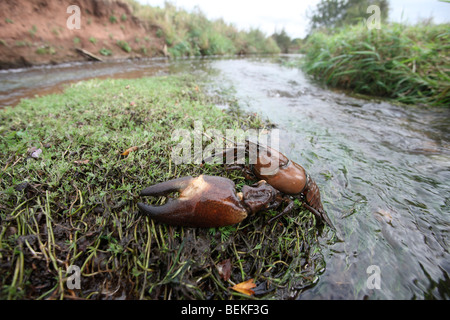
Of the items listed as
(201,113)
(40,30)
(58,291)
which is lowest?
(58,291)

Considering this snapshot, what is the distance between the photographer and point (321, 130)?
3662 millimetres

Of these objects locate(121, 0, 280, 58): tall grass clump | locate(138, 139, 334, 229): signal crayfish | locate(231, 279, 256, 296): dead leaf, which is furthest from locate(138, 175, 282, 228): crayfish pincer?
locate(121, 0, 280, 58): tall grass clump

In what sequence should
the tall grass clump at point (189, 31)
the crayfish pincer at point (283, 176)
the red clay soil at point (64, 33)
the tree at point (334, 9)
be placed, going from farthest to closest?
1. the tree at point (334, 9)
2. the tall grass clump at point (189, 31)
3. the red clay soil at point (64, 33)
4. the crayfish pincer at point (283, 176)

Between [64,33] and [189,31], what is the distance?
A: 1085 centimetres

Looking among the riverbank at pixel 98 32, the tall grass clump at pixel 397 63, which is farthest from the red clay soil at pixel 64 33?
the tall grass clump at pixel 397 63

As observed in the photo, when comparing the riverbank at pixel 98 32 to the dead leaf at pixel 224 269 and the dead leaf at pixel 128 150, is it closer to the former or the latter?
the dead leaf at pixel 128 150

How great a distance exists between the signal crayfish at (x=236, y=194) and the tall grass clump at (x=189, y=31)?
1559 centimetres

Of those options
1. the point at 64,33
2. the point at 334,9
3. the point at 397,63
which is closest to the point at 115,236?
the point at 397,63

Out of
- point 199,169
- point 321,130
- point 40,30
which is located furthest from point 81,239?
point 40,30

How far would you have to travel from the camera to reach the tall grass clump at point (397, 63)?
4891 mm

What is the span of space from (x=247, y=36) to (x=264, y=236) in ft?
95.2

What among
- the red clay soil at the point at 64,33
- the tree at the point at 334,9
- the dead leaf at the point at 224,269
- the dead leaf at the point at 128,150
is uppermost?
the tree at the point at 334,9

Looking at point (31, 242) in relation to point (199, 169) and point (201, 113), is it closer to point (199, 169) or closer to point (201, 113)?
point (199, 169)

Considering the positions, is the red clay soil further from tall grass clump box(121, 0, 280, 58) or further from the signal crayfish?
the signal crayfish
